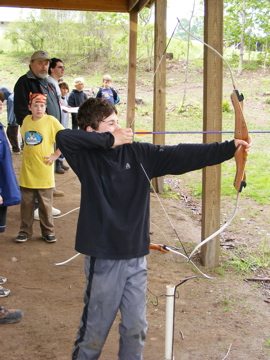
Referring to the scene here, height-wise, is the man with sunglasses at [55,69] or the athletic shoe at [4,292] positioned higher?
the man with sunglasses at [55,69]

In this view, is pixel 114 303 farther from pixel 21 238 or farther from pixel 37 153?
pixel 21 238

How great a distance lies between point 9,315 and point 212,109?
7.58ft

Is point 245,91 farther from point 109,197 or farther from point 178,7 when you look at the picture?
point 109,197

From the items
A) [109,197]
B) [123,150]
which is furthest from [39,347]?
[123,150]

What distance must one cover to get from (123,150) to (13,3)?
5.78 metres

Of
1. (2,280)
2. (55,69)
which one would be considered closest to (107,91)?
(55,69)

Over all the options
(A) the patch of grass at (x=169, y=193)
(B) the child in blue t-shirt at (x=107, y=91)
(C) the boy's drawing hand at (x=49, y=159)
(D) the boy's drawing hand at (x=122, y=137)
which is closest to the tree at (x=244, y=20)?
(B) the child in blue t-shirt at (x=107, y=91)

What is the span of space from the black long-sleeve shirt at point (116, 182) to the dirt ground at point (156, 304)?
3.19 ft

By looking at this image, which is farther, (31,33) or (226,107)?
(31,33)

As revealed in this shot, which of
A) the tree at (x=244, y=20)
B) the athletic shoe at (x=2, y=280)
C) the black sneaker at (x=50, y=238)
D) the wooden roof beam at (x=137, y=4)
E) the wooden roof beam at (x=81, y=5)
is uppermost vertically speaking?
the tree at (x=244, y=20)

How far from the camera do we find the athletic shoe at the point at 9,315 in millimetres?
3209

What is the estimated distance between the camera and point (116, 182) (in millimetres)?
2271

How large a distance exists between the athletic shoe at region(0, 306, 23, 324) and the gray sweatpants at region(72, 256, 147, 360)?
3.62 ft

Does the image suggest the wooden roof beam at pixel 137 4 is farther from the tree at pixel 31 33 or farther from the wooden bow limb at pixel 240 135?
the tree at pixel 31 33
